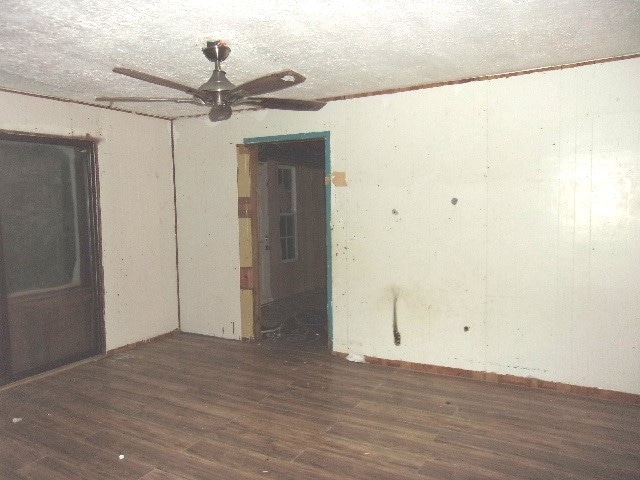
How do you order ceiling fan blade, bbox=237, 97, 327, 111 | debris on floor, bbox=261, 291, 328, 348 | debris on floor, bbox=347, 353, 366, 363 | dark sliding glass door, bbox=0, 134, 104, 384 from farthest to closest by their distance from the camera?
debris on floor, bbox=261, 291, 328, 348 → debris on floor, bbox=347, 353, 366, 363 → dark sliding glass door, bbox=0, 134, 104, 384 → ceiling fan blade, bbox=237, 97, 327, 111

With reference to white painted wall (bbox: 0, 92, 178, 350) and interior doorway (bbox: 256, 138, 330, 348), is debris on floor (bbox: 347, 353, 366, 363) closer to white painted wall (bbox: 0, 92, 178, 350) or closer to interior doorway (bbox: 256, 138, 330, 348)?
interior doorway (bbox: 256, 138, 330, 348)

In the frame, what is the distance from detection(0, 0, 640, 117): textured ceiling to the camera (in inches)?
95.3

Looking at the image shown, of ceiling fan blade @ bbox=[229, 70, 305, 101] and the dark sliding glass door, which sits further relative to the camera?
A: the dark sliding glass door

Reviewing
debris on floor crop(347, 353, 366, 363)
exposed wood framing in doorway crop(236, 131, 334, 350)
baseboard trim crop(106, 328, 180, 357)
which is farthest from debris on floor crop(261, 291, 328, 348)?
baseboard trim crop(106, 328, 180, 357)

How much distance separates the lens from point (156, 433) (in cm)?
322

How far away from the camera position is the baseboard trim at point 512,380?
11.8 ft

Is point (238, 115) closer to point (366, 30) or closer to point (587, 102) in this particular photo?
point (366, 30)

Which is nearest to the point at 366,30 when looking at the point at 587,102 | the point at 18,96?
the point at 587,102

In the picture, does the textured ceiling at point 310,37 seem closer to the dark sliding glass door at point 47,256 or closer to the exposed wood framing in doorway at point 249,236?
the dark sliding glass door at point 47,256

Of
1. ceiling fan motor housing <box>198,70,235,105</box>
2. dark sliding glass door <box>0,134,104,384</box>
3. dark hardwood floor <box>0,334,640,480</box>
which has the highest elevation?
ceiling fan motor housing <box>198,70,235,105</box>

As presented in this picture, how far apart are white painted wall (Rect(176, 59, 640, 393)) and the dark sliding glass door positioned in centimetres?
205

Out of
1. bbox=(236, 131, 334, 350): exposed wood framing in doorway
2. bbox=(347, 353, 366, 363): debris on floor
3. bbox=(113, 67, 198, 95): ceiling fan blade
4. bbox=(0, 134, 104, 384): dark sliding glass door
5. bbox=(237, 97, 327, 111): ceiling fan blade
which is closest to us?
bbox=(113, 67, 198, 95): ceiling fan blade

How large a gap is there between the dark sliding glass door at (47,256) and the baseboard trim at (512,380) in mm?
Result: 2816

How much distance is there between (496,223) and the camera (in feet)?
12.9
